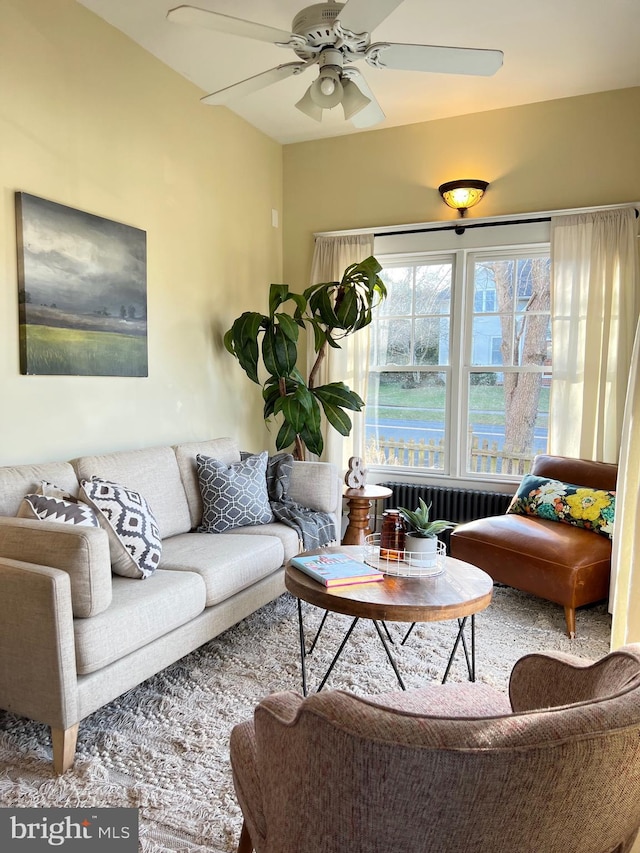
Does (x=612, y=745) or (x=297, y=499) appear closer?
(x=612, y=745)

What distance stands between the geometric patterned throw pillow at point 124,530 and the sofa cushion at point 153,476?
26 centimetres

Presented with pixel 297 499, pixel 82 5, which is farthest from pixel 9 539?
pixel 82 5

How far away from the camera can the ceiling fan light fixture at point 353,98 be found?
8.05ft

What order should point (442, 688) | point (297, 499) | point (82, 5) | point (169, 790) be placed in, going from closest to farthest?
point (442, 688) → point (169, 790) → point (82, 5) → point (297, 499)

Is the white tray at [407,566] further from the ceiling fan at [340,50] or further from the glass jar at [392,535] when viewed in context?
the ceiling fan at [340,50]

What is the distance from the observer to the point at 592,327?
3.74 metres

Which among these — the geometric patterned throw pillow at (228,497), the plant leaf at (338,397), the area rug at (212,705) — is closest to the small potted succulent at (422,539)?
the area rug at (212,705)

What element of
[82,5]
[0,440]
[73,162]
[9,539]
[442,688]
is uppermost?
[82,5]

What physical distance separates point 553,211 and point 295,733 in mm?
3849

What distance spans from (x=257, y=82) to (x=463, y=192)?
191cm

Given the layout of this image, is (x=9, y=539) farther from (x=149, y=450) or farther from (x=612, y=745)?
(x=612, y=745)

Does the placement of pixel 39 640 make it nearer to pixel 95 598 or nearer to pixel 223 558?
pixel 95 598

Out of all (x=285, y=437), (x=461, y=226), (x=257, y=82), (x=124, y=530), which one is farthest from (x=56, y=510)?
(x=461, y=226)

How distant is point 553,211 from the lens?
3.85 m
